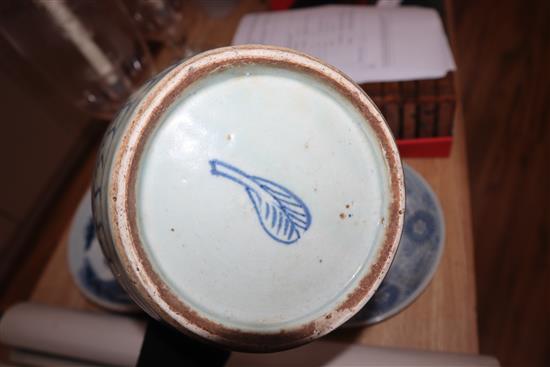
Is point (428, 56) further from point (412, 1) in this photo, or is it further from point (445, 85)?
point (412, 1)

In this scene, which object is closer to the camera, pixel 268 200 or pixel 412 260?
pixel 268 200

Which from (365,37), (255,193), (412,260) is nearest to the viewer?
(255,193)

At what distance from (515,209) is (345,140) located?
3.41 ft

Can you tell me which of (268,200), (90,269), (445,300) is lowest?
(445,300)

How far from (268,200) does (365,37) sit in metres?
0.44

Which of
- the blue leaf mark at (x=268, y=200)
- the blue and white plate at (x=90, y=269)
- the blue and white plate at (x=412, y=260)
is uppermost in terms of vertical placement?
the blue leaf mark at (x=268, y=200)

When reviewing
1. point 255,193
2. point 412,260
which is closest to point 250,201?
point 255,193

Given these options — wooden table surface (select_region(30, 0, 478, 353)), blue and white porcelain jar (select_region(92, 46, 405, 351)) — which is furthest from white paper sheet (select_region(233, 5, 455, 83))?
blue and white porcelain jar (select_region(92, 46, 405, 351))

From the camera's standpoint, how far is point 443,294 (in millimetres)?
535

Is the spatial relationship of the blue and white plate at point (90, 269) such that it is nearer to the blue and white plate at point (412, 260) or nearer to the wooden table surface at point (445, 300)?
the wooden table surface at point (445, 300)

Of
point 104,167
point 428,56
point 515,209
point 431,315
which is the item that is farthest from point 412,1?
A: point 515,209

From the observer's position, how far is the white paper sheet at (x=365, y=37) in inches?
23.6

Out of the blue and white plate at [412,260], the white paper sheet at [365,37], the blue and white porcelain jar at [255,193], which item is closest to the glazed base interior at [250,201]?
the blue and white porcelain jar at [255,193]

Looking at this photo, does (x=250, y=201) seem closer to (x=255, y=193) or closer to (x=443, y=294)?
(x=255, y=193)
